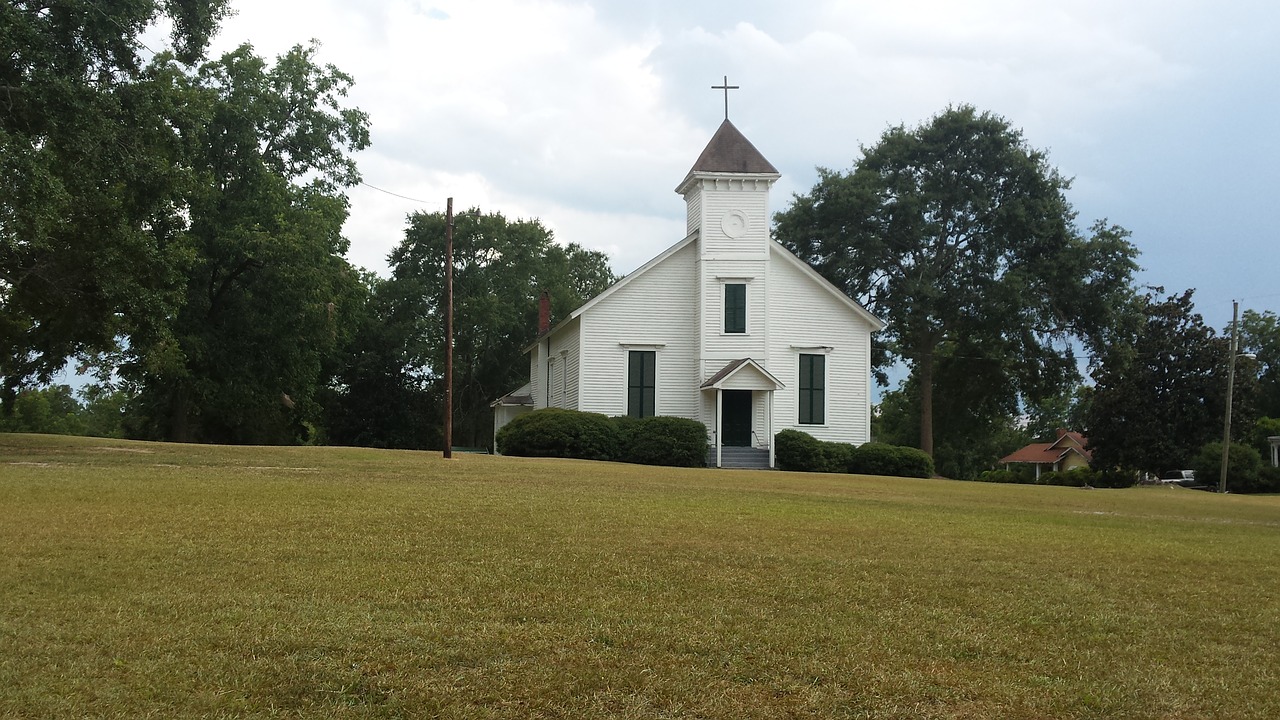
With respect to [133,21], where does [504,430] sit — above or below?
below

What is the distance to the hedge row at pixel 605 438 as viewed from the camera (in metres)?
33.3

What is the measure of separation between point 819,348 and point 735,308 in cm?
335

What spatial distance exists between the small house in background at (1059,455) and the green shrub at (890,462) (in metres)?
56.3

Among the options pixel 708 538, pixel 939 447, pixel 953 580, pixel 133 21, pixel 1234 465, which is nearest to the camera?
pixel 953 580

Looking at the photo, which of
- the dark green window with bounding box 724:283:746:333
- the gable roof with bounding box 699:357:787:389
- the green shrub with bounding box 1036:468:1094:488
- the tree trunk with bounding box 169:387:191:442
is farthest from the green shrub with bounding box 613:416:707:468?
the green shrub with bounding box 1036:468:1094:488

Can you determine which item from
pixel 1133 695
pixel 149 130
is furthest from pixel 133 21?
pixel 1133 695

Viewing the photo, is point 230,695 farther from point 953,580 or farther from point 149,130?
point 149,130

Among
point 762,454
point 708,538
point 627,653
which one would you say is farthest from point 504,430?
point 627,653

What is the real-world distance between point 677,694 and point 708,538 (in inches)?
221

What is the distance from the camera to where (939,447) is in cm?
8275

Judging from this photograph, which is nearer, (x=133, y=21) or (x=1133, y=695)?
(x=1133, y=695)

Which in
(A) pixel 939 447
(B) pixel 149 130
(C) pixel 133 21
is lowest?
(A) pixel 939 447

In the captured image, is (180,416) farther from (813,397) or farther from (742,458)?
(813,397)

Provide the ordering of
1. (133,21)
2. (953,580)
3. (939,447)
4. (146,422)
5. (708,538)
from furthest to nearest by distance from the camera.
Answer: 1. (939,447)
2. (146,422)
3. (133,21)
4. (708,538)
5. (953,580)
